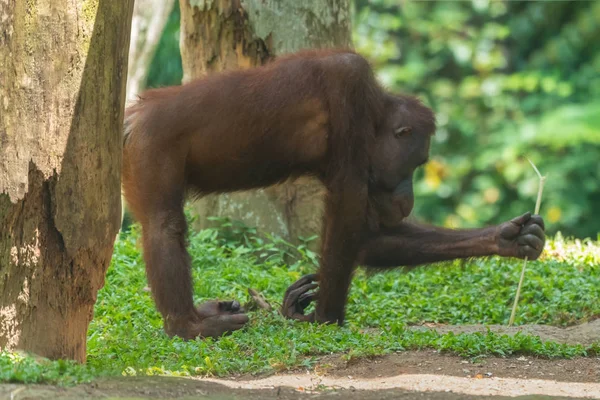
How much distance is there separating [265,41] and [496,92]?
256 inches

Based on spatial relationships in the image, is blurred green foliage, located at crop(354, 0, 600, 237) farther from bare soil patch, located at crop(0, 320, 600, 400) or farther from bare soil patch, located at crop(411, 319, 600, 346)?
bare soil patch, located at crop(0, 320, 600, 400)

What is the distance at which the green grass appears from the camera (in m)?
3.92

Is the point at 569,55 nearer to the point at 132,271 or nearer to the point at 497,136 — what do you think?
the point at 497,136

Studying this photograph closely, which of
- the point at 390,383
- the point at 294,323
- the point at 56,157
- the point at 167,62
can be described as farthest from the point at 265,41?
the point at 167,62

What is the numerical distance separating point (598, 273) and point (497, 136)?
6.03 m

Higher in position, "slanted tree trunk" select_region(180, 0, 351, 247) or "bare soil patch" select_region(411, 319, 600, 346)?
"slanted tree trunk" select_region(180, 0, 351, 247)

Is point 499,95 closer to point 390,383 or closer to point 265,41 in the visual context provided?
point 265,41

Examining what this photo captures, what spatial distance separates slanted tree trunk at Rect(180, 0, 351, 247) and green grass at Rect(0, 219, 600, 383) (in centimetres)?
20

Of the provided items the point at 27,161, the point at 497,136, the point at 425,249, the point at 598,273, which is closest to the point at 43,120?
the point at 27,161

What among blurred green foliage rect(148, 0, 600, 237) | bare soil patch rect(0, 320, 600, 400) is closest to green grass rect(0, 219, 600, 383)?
bare soil patch rect(0, 320, 600, 400)

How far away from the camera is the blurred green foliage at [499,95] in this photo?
452 inches

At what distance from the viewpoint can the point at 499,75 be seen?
12.4m

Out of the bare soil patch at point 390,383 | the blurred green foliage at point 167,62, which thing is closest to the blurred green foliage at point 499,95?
the blurred green foliage at point 167,62

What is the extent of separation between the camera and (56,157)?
334 cm
